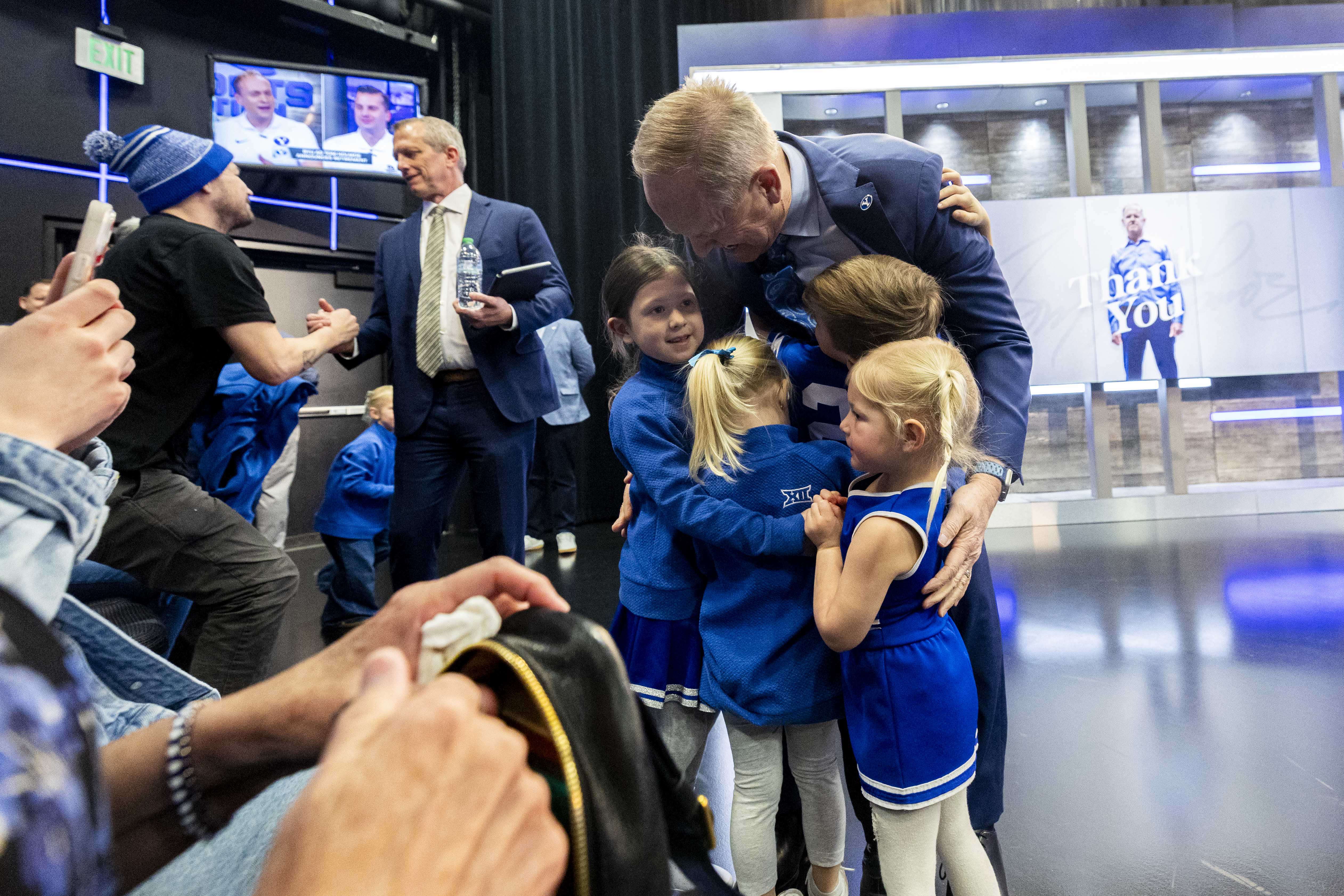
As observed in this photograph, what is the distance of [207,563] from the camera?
166cm

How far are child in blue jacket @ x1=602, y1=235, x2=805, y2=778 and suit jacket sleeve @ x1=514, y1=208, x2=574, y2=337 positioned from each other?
2.86ft

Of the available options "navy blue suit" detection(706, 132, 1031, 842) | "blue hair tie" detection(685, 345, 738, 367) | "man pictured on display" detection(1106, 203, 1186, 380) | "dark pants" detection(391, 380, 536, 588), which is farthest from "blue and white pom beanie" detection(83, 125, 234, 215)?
"man pictured on display" detection(1106, 203, 1186, 380)

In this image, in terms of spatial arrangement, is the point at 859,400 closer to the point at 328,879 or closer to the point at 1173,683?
the point at 328,879

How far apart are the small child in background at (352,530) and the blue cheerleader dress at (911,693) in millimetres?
2417

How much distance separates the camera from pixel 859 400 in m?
1.22

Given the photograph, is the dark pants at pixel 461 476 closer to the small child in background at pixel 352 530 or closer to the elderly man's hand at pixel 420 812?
the small child in background at pixel 352 530

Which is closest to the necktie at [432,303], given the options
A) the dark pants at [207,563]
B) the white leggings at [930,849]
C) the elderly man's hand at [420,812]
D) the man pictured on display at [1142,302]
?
the dark pants at [207,563]

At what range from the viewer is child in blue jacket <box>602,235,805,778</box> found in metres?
1.36

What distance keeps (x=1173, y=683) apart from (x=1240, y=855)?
40.6 inches

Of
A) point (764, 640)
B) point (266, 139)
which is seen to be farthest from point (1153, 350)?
point (266, 139)

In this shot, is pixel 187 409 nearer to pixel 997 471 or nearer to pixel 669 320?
pixel 669 320

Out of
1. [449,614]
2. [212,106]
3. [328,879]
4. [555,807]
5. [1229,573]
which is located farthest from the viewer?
[212,106]

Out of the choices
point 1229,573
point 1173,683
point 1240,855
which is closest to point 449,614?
point 1240,855

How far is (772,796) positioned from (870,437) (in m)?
0.65
